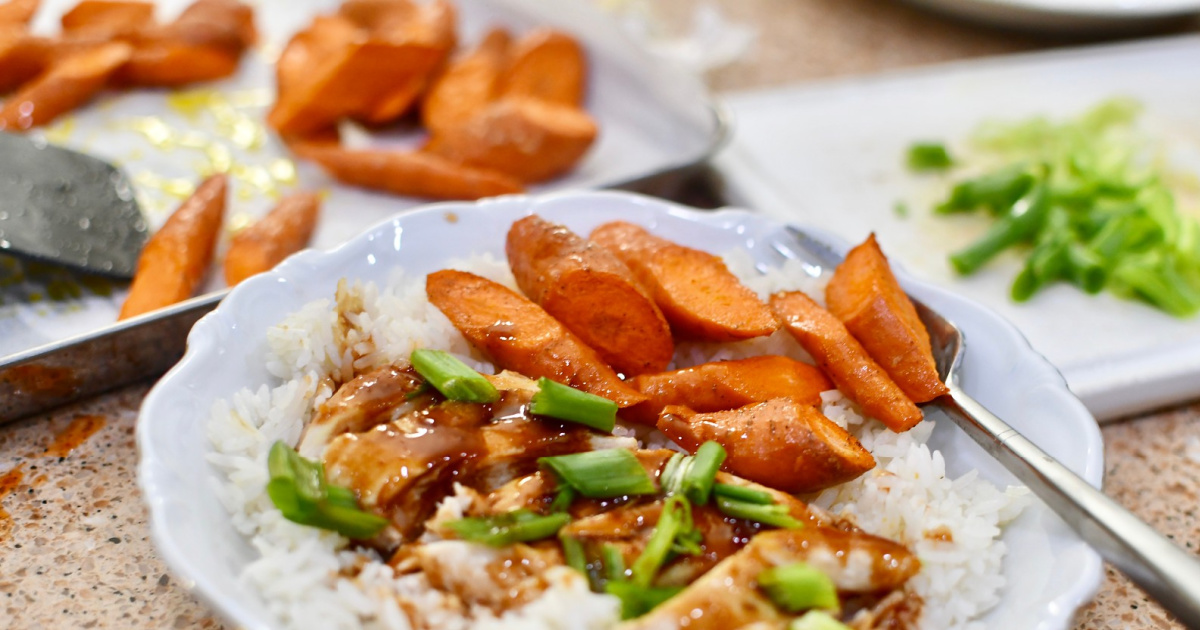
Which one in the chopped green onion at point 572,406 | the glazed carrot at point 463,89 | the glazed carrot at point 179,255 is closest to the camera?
the chopped green onion at point 572,406

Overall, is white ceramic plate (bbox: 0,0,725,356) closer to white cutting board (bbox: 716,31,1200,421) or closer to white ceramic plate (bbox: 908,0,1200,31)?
white cutting board (bbox: 716,31,1200,421)

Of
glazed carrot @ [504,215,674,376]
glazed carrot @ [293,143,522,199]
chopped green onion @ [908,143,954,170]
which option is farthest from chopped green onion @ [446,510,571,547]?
chopped green onion @ [908,143,954,170]

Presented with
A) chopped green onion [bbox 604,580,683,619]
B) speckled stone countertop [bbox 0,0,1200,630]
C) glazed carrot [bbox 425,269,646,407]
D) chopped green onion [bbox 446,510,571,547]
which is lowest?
speckled stone countertop [bbox 0,0,1200,630]

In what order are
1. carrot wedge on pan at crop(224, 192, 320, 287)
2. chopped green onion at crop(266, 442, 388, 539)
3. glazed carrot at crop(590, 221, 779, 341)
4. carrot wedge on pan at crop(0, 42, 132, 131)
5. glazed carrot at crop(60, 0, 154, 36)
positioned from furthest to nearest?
glazed carrot at crop(60, 0, 154, 36)
carrot wedge on pan at crop(0, 42, 132, 131)
carrot wedge on pan at crop(224, 192, 320, 287)
glazed carrot at crop(590, 221, 779, 341)
chopped green onion at crop(266, 442, 388, 539)

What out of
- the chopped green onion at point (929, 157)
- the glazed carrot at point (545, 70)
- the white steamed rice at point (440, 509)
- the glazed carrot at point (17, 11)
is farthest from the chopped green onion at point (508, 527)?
the glazed carrot at point (17, 11)

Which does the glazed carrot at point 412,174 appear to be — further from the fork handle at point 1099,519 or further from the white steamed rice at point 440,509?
the fork handle at point 1099,519

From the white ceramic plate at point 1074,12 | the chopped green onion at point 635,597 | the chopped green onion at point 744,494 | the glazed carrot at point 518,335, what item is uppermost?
the white ceramic plate at point 1074,12
